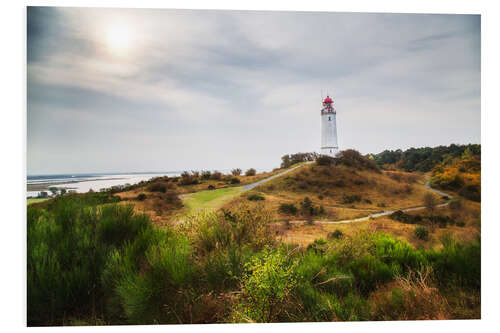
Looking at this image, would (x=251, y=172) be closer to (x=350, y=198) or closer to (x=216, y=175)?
(x=216, y=175)

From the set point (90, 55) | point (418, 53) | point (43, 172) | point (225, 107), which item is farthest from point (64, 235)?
point (418, 53)

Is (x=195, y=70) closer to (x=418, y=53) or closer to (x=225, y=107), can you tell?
(x=225, y=107)

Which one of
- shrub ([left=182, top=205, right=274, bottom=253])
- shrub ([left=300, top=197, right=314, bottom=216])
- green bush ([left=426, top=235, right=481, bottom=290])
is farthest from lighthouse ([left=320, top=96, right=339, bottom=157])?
green bush ([left=426, top=235, right=481, bottom=290])

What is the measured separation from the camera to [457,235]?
290cm

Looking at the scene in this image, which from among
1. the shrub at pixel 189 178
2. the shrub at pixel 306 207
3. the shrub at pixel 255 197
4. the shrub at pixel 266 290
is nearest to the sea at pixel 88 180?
the shrub at pixel 189 178

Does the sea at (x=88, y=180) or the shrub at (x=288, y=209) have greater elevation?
the sea at (x=88, y=180)

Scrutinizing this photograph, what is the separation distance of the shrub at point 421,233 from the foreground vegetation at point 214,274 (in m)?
0.18

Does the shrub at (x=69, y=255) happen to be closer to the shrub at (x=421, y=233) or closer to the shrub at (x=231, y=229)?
the shrub at (x=231, y=229)

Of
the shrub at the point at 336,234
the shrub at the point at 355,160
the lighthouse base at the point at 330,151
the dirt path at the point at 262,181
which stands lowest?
the shrub at the point at 336,234

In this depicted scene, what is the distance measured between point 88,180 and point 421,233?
13.2 feet

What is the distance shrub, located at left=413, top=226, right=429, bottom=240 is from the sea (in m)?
3.01

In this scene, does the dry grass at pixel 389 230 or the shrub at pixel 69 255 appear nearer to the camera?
the shrub at pixel 69 255

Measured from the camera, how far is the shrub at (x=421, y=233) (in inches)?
119

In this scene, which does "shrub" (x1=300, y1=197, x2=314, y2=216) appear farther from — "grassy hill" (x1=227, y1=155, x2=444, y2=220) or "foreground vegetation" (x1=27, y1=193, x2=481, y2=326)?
"foreground vegetation" (x1=27, y1=193, x2=481, y2=326)
